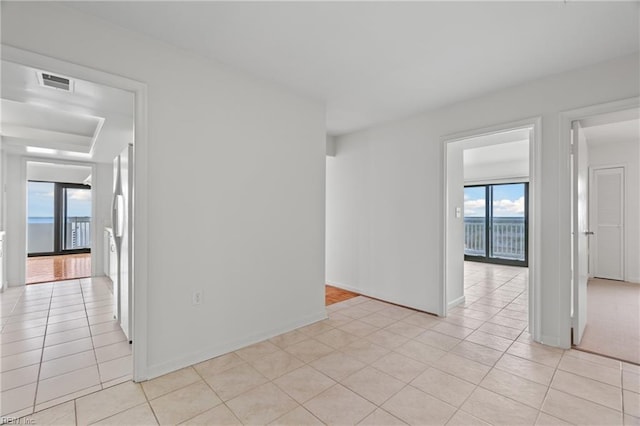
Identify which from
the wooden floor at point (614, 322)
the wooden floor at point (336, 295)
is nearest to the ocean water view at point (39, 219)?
the wooden floor at point (336, 295)

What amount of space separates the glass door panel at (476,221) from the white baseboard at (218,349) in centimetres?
609

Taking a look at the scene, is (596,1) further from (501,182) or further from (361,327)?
(501,182)

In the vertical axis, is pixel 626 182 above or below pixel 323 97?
below

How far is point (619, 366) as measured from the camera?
230 cm

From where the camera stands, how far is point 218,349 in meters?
2.52

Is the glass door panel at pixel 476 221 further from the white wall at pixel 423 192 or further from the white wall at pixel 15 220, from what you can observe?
the white wall at pixel 15 220

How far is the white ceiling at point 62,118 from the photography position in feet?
8.70

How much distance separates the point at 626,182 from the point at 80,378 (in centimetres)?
792

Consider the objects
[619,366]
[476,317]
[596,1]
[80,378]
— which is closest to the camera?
[596,1]

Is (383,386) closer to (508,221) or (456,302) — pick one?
(456,302)

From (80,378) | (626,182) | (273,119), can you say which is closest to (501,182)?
(626,182)

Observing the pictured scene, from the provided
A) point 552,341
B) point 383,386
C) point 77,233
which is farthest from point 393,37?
point 77,233

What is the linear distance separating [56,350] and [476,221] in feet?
27.7

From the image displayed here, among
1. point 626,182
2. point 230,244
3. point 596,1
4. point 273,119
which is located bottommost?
point 230,244
